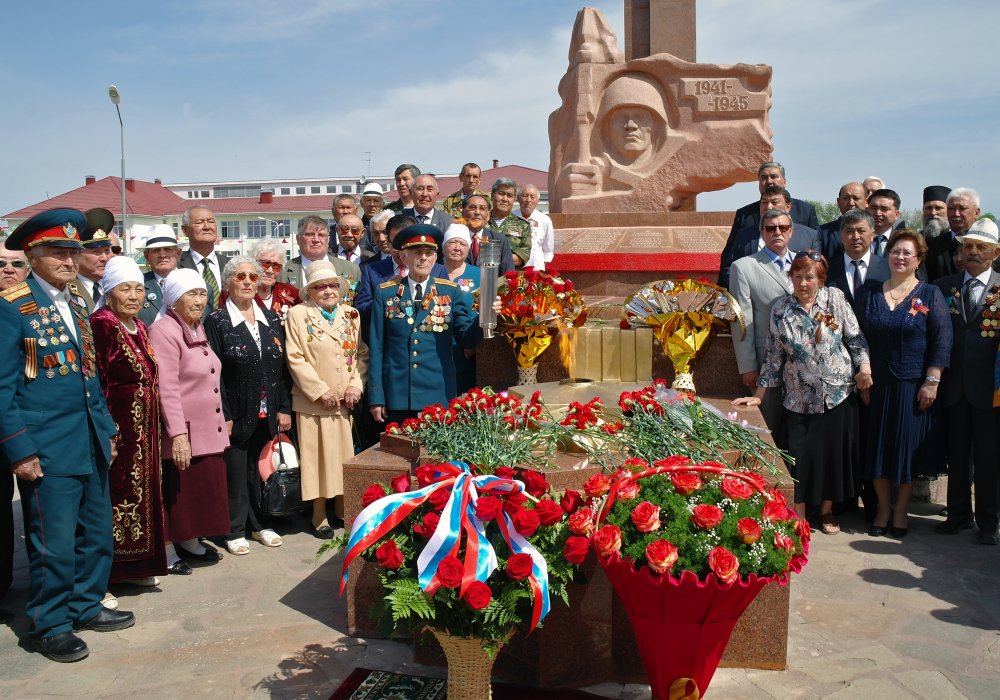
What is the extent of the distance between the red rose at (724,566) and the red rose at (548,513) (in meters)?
0.48

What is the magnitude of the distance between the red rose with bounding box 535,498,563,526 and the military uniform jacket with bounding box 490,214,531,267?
4034 millimetres

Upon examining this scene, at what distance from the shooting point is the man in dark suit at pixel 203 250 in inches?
213

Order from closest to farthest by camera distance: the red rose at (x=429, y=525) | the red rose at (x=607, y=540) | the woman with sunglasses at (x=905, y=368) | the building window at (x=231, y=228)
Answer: the red rose at (x=607, y=540)
the red rose at (x=429, y=525)
the woman with sunglasses at (x=905, y=368)
the building window at (x=231, y=228)

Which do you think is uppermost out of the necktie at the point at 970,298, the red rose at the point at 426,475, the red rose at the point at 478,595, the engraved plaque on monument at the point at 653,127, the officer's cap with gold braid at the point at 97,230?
the engraved plaque on monument at the point at 653,127

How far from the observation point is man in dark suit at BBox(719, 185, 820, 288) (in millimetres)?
5477

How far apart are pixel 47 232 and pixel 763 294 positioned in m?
3.81

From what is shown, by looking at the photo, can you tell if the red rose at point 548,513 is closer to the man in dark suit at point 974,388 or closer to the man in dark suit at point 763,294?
the man in dark suit at point 763,294

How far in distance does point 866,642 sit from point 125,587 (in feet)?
11.8

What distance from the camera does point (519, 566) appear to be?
2494mm

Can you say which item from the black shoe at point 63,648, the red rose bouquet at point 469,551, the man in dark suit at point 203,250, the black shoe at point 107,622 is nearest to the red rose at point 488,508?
the red rose bouquet at point 469,551

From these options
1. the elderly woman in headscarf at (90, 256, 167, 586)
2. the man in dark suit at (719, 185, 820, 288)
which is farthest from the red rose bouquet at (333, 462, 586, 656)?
the man in dark suit at (719, 185, 820, 288)

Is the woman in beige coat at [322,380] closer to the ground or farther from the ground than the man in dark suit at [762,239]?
closer to the ground

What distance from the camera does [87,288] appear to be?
17.0ft

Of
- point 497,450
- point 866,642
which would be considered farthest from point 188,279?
point 866,642
